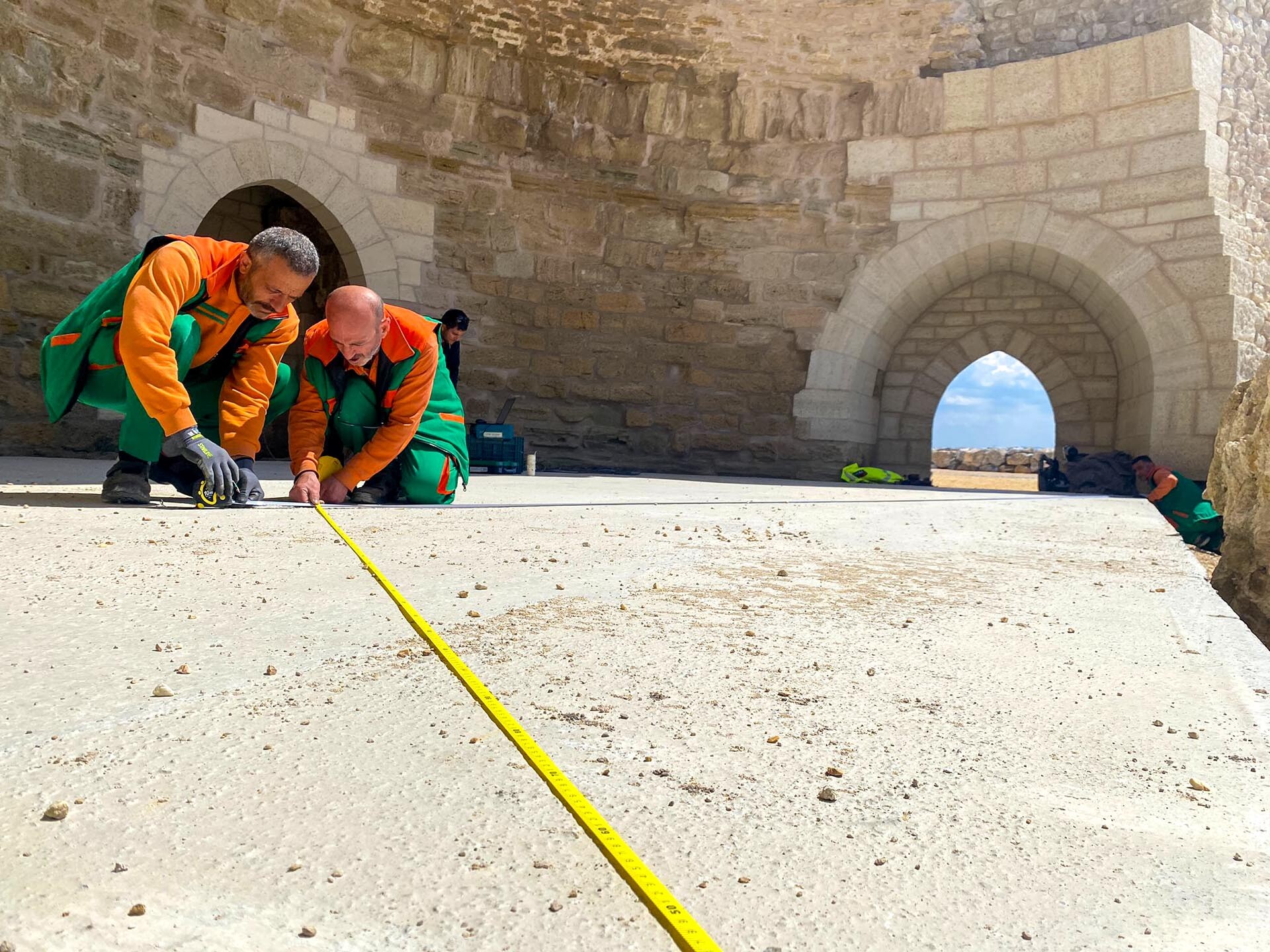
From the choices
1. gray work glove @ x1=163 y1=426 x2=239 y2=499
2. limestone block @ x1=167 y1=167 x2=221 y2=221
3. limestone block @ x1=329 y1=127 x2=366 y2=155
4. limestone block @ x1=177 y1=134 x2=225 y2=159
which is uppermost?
limestone block @ x1=329 y1=127 x2=366 y2=155

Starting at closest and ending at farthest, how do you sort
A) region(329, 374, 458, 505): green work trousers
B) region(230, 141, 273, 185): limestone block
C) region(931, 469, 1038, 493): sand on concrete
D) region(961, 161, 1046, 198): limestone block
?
region(329, 374, 458, 505): green work trousers → region(230, 141, 273, 185): limestone block → region(961, 161, 1046, 198): limestone block → region(931, 469, 1038, 493): sand on concrete

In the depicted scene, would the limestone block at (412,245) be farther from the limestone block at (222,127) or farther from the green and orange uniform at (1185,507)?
the green and orange uniform at (1185,507)

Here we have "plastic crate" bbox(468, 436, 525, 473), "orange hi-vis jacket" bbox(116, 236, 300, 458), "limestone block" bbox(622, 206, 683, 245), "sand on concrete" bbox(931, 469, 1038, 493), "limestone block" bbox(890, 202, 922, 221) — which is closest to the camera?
"orange hi-vis jacket" bbox(116, 236, 300, 458)

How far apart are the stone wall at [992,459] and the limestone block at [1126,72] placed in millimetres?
8482

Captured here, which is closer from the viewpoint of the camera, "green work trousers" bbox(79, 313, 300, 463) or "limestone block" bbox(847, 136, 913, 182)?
"green work trousers" bbox(79, 313, 300, 463)

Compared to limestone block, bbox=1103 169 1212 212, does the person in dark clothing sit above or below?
below

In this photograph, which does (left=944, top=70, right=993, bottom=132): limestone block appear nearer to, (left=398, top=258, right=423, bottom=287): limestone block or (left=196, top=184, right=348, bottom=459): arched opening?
(left=398, top=258, right=423, bottom=287): limestone block

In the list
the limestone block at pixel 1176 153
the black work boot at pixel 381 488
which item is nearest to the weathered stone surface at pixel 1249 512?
the black work boot at pixel 381 488

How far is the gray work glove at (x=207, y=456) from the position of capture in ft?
9.68

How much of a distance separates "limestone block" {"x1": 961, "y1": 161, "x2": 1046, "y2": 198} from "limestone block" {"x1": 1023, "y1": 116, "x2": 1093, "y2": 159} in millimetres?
101

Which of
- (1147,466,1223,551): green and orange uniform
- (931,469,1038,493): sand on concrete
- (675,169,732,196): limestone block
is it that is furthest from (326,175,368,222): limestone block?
(931,469,1038,493): sand on concrete

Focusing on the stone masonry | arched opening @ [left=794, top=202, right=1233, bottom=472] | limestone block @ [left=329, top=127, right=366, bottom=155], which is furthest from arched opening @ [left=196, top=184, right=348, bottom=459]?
arched opening @ [left=794, top=202, right=1233, bottom=472]

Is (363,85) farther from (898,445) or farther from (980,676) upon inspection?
(980,676)

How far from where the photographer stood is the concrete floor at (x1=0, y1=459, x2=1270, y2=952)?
30.6 inches
